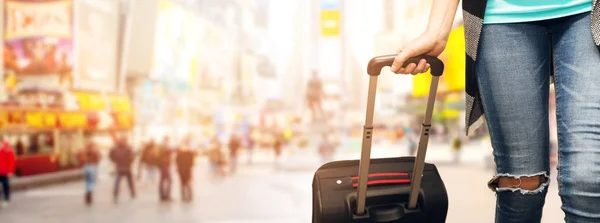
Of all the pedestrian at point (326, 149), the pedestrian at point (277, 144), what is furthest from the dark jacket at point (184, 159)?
the pedestrian at point (326, 149)

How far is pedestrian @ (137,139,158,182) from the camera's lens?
6.07 metres

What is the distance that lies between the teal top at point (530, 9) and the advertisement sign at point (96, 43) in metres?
6.13

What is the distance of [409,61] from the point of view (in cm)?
97

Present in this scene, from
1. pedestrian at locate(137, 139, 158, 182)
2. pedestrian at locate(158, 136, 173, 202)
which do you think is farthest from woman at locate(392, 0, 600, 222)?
pedestrian at locate(137, 139, 158, 182)

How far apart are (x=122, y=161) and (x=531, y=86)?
17.7 ft

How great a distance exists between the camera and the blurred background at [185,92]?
244 inches

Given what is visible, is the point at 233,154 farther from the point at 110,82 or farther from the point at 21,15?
the point at 21,15

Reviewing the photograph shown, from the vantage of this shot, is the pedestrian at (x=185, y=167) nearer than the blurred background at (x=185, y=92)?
Yes

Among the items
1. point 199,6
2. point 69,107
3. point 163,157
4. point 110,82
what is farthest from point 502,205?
point 69,107

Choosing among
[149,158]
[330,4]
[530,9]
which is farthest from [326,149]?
[530,9]

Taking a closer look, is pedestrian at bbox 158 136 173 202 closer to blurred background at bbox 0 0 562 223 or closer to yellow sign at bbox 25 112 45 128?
blurred background at bbox 0 0 562 223

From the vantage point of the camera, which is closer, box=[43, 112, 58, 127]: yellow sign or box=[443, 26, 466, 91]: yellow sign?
box=[43, 112, 58, 127]: yellow sign

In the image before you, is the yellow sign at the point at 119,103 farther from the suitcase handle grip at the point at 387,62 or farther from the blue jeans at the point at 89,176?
the suitcase handle grip at the point at 387,62

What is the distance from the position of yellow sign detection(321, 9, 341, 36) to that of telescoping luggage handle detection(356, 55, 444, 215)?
21.0 feet
